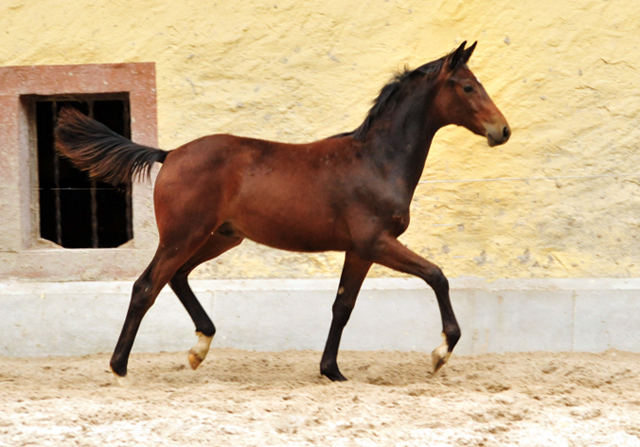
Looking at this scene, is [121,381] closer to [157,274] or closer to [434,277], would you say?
[157,274]

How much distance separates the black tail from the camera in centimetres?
446

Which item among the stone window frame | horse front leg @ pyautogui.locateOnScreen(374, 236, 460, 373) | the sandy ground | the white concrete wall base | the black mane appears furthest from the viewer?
the stone window frame

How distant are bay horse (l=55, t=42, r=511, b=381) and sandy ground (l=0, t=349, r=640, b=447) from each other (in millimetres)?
391

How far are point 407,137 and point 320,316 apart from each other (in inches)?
68.0

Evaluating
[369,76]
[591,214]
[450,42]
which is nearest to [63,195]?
[369,76]

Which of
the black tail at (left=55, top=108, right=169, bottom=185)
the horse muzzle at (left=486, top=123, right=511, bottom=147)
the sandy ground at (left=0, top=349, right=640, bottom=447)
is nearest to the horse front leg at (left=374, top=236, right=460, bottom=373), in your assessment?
the sandy ground at (left=0, top=349, right=640, bottom=447)

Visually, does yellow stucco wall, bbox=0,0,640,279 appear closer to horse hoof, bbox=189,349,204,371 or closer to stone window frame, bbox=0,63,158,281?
stone window frame, bbox=0,63,158,281

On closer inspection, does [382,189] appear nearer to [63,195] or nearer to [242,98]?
[242,98]

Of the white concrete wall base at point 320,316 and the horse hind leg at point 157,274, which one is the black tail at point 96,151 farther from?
the white concrete wall base at point 320,316

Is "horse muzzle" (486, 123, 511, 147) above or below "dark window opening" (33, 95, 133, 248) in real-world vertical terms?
above

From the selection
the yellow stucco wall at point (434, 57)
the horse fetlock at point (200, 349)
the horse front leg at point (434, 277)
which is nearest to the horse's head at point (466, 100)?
the horse front leg at point (434, 277)

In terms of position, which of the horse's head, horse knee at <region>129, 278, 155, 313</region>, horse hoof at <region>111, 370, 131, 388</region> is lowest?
horse hoof at <region>111, 370, 131, 388</region>

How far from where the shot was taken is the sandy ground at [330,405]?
2932 millimetres

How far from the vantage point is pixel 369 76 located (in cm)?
563
